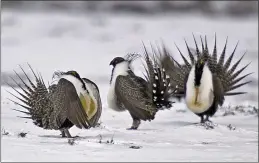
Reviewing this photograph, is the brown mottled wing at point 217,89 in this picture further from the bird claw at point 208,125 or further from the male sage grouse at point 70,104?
the male sage grouse at point 70,104

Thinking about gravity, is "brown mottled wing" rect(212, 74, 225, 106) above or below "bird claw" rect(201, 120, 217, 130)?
above

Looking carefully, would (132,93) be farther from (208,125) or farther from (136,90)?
(208,125)

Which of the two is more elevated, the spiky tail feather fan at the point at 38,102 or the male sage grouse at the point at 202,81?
the male sage grouse at the point at 202,81

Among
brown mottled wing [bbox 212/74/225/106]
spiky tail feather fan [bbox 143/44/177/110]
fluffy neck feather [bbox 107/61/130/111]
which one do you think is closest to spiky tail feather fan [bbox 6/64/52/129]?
fluffy neck feather [bbox 107/61/130/111]

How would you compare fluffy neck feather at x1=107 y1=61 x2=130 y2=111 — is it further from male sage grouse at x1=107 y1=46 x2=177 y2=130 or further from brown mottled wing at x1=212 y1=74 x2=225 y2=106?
brown mottled wing at x1=212 y1=74 x2=225 y2=106

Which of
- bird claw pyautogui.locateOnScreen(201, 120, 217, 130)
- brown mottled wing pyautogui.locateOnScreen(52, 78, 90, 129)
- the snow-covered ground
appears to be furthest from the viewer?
bird claw pyautogui.locateOnScreen(201, 120, 217, 130)

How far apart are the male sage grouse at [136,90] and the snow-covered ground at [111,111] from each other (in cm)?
13

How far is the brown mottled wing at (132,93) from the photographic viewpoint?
4.33 m

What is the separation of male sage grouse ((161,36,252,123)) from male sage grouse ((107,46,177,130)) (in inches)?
8.5

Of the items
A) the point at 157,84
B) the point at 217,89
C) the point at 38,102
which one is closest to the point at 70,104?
the point at 38,102

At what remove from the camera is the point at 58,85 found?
12.9ft

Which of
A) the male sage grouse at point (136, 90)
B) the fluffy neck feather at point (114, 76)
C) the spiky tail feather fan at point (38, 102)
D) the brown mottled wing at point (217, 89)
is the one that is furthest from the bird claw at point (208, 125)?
the spiky tail feather fan at point (38, 102)

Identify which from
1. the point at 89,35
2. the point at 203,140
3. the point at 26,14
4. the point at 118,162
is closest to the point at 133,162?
the point at 118,162

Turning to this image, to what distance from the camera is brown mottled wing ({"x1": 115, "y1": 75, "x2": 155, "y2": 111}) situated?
4.33 meters
